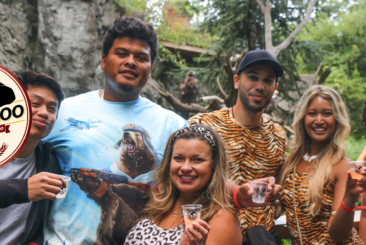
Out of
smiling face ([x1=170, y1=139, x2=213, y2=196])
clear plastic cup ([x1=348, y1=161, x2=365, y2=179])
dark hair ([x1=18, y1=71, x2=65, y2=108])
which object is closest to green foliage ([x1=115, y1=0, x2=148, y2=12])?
dark hair ([x1=18, y1=71, x2=65, y2=108])

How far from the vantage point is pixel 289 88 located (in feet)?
40.0

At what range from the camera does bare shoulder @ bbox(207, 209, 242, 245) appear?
177 cm

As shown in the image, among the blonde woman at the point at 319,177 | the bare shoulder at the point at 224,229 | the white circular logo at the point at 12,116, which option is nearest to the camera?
the white circular logo at the point at 12,116

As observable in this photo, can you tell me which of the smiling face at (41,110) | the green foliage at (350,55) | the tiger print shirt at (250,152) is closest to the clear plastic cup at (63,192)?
the smiling face at (41,110)

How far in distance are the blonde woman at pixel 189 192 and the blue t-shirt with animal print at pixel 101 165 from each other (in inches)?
4.6

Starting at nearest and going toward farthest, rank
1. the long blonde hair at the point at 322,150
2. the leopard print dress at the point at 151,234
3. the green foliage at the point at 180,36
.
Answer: the leopard print dress at the point at 151,234 < the long blonde hair at the point at 322,150 < the green foliage at the point at 180,36

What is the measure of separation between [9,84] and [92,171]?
75cm

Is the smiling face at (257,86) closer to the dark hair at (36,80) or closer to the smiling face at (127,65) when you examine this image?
the smiling face at (127,65)

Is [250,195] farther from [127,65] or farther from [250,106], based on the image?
[127,65]

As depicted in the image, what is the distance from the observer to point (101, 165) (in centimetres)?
206

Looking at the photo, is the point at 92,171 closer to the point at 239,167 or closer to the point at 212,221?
the point at 212,221

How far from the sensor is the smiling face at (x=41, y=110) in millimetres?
1822

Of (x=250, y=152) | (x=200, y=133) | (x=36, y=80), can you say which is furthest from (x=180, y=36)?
(x=36, y=80)

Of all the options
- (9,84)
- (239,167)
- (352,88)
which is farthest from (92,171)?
(352,88)
